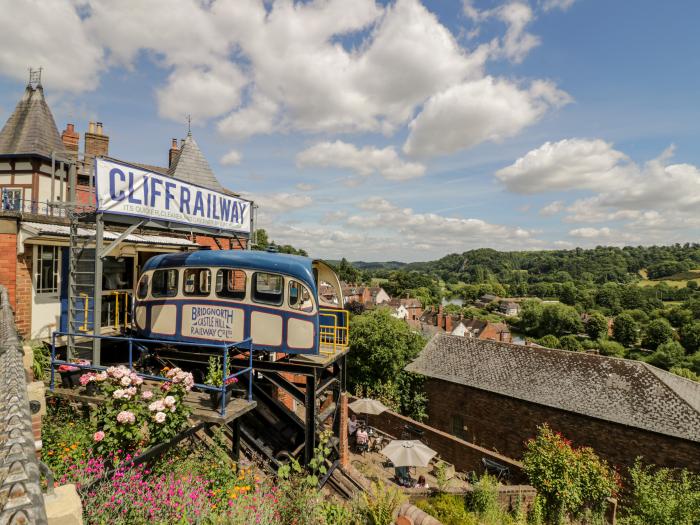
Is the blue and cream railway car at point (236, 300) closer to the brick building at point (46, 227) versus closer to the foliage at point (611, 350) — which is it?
the brick building at point (46, 227)

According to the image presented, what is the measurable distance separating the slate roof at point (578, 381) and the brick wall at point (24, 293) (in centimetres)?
2120

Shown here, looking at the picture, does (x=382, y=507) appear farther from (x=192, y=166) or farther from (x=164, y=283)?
(x=192, y=166)

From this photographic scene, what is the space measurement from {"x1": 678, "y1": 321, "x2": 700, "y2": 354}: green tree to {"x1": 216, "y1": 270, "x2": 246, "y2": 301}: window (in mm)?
96880

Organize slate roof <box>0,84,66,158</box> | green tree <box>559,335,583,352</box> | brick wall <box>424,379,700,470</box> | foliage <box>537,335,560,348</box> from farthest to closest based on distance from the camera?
1. foliage <box>537,335,560,348</box>
2. green tree <box>559,335,583,352</box>
3. slate roof <box>0,84,66,158</box>
4. brick wall <box>424,379,700,470</box>

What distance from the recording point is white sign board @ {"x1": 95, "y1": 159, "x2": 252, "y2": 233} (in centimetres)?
788

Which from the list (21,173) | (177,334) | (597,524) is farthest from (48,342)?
(597,524)

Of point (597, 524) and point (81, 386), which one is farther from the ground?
point (81, 386)

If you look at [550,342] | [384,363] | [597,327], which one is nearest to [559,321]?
[597,327]

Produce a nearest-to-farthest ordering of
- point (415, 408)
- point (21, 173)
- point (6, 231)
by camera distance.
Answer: point (6, 231)
point (21, 173)
point (415, 408)

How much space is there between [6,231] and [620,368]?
89.8ft

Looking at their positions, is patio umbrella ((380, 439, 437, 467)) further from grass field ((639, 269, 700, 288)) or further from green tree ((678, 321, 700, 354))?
grass field ((639, 269, 700, 288))

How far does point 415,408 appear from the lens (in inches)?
977

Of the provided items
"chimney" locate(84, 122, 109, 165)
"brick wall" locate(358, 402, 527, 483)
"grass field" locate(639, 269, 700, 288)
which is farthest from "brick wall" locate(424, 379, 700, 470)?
"grass field" locate(639, 269, 700, 288)

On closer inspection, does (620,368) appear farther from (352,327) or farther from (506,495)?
(352,327)
